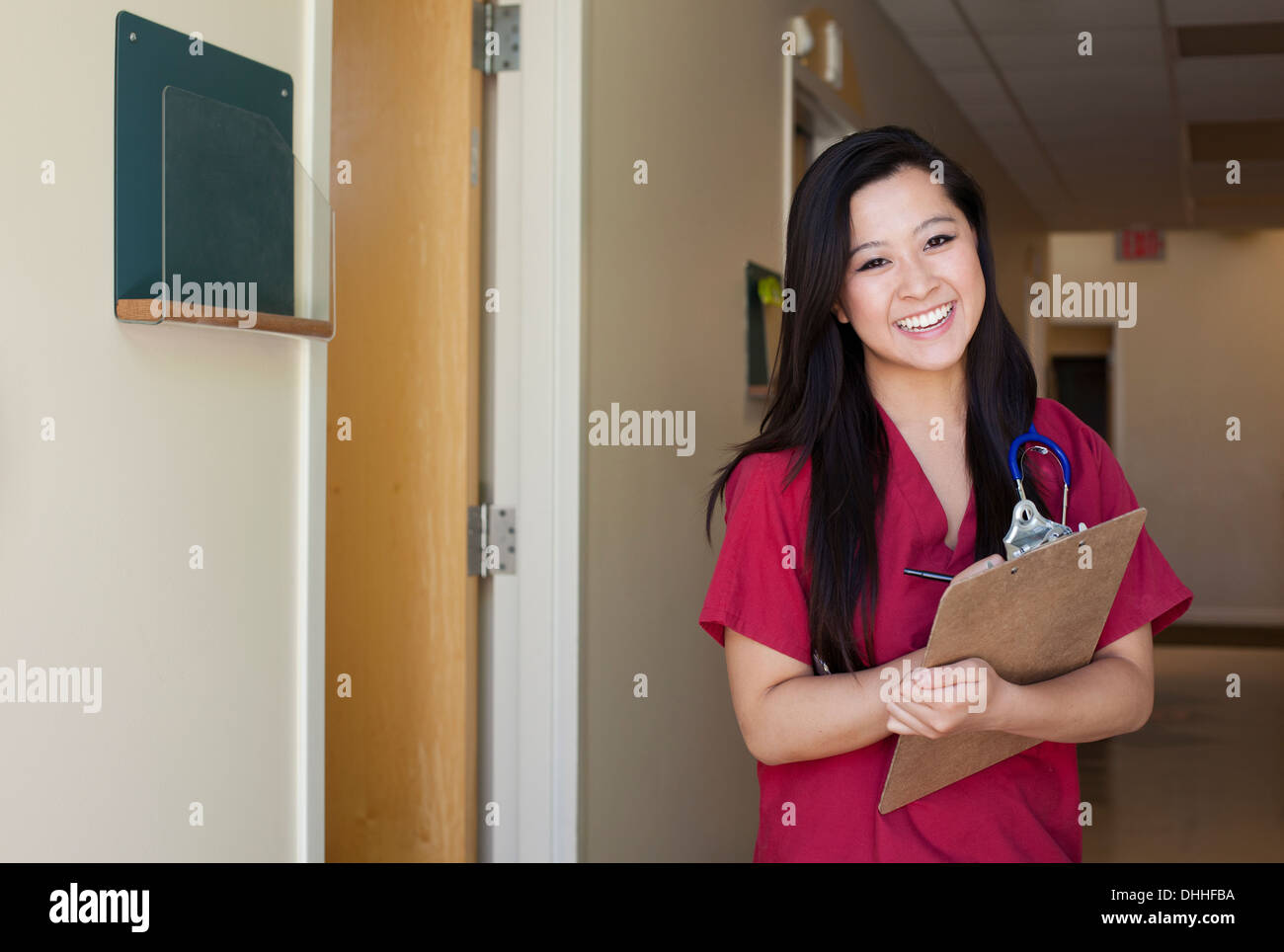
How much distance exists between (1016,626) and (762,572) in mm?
251

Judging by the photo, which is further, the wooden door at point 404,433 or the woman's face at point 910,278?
the wooden door at point 404,433

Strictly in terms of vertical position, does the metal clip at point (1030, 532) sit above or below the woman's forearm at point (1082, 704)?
above

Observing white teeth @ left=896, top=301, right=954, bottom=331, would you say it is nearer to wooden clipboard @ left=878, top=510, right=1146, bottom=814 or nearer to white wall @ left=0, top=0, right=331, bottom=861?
wooden clipboard @ left=878, top=510, right=1146, bottom=814

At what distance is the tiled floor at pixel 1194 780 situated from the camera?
4.28m

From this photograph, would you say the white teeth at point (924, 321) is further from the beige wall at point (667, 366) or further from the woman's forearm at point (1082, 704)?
the beige wall at point (667, 366)

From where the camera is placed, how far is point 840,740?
1237 millimetres

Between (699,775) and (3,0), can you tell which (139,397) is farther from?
(699,775)

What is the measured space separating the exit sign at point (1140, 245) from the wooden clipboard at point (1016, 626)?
32.9 ft

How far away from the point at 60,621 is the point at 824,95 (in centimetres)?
293

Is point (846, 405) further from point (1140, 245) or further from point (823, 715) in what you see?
point (1140, 245)

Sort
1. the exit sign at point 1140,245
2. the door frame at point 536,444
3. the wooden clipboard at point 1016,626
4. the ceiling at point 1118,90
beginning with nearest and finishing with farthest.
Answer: the wooden clipboard at point 1016,626 → the door frame at point 536,444 → the ceiling at point 1118,90 → the exit sign at point 1140,245

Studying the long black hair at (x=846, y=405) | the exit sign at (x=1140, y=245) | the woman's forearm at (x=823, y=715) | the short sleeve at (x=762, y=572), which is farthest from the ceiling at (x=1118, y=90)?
the woman's forearm at (x=823, y=715)

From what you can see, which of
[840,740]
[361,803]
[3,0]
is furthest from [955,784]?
[361,803]

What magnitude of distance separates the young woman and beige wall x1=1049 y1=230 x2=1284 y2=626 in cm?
945
